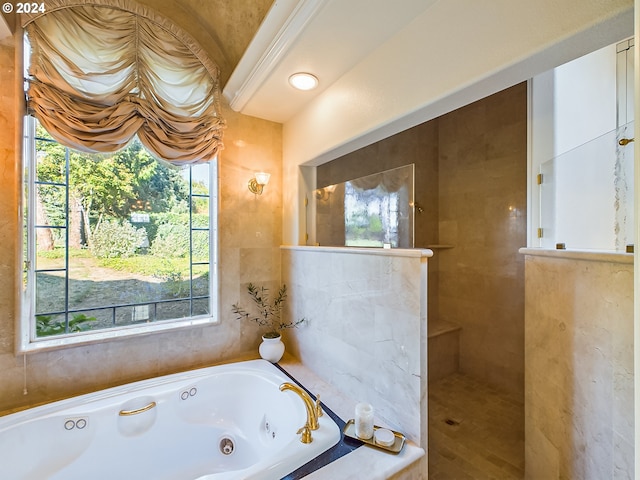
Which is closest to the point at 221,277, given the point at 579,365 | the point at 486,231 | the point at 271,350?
the point at 271,350

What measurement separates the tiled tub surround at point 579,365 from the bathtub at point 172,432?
109cm

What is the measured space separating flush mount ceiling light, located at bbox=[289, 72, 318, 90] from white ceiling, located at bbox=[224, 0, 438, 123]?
0.12ft

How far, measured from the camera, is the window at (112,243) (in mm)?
1735

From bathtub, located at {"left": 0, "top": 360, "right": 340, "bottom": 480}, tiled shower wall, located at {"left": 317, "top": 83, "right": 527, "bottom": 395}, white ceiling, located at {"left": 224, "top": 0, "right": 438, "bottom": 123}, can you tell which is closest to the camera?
white ceiling, located at {"left": 224, "top": 0, "right": 438, "bottom": 123}

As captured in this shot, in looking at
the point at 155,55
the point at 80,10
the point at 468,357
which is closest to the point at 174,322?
the point at 155,55

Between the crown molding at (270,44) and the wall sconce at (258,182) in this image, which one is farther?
the wall sconce at (258,182)

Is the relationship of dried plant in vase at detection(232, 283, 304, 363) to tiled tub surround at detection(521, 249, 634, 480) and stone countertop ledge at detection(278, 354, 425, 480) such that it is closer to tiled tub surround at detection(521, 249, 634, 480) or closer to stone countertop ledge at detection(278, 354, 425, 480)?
stone countertop ledge at detection(278, 354, 425, 480)

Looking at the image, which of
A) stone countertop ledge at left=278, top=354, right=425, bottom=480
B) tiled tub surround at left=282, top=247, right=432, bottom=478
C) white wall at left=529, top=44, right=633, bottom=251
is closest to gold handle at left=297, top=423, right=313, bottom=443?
stone countertop ledge at left=278, top=354, right=425, bottom=480

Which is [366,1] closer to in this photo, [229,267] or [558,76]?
[558,76]

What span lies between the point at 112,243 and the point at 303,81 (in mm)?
1790

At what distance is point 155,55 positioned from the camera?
195 cm

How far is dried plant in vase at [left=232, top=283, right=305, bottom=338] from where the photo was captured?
2.35 metres

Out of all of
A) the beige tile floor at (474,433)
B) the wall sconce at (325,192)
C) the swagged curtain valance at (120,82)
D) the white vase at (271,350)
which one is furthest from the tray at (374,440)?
the swagged curtain valance at (120,82)

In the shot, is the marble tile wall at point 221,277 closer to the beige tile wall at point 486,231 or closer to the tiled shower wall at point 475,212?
the tiled shower wall at point 475,212
